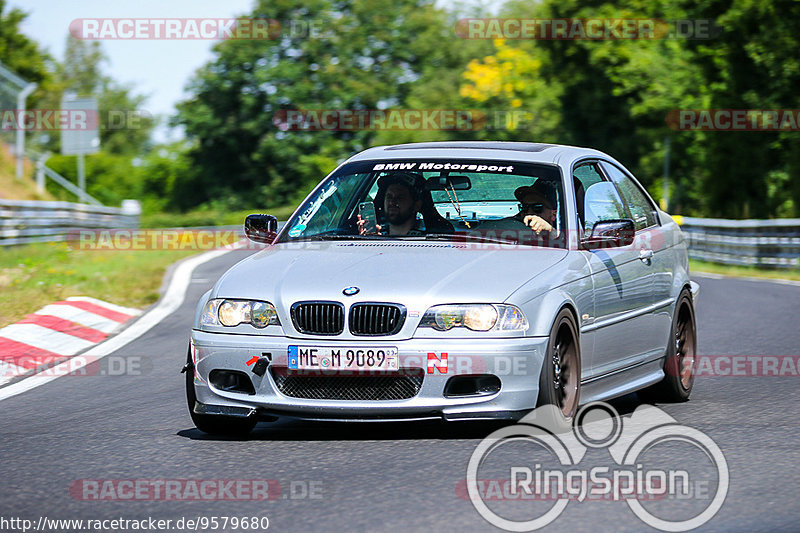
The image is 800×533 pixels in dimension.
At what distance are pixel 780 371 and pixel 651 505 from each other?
4.93 meters

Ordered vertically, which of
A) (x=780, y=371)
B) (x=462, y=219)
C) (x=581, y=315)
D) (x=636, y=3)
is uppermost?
(x=636, y=3)

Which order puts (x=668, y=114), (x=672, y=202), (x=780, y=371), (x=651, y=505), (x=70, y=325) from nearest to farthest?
(x=651, y=505) → (x=780, y=371) → (x=70, y=325) → (x=668, y=114) → (x=672, y=202)

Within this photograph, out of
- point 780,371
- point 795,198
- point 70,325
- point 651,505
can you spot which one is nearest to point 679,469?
point 651,505

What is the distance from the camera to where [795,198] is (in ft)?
117

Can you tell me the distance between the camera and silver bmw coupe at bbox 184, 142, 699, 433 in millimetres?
6461

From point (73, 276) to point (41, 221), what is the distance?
34.0ft

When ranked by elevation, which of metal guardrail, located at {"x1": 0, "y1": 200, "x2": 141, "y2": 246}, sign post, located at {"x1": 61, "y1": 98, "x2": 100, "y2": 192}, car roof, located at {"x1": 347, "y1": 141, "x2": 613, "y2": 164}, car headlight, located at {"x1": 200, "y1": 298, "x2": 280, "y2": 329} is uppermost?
sign post, located at {"x1": 61, "y1": 98, "x2": 100, "y2": 192}

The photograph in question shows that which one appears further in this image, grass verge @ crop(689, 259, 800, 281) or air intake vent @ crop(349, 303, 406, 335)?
grass verge @ crop(689, 259, 800, 281)

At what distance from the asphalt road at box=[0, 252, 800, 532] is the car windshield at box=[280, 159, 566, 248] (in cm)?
118

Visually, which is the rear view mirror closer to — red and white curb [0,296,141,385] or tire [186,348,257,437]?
tire [186,348,257,437]

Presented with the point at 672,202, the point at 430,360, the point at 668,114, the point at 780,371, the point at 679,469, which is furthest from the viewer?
the point at 672,202

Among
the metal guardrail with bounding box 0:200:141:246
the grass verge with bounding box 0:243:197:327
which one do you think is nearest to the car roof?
the grass verge with bounding box 0:243:197:327

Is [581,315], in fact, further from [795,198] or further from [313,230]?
[795,198]

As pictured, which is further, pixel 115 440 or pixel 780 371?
pixel 780 371
